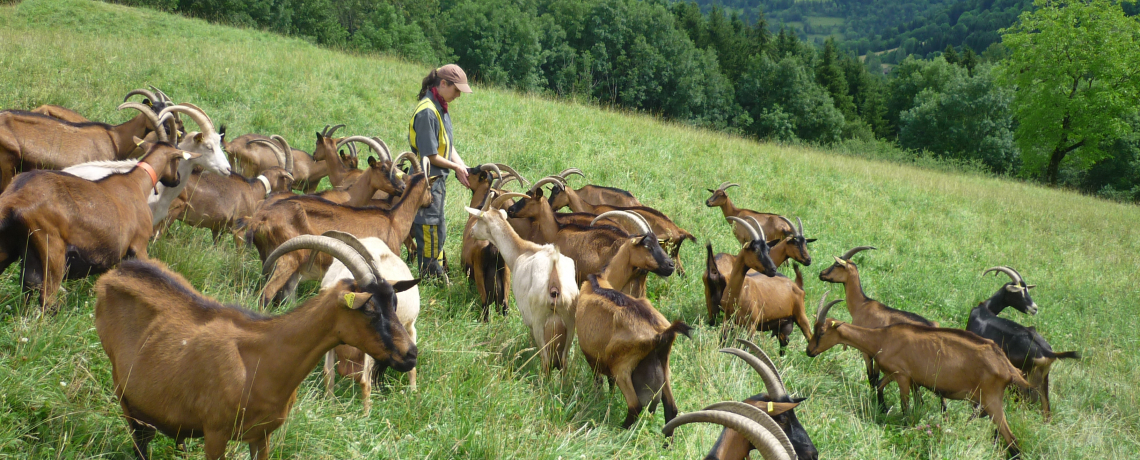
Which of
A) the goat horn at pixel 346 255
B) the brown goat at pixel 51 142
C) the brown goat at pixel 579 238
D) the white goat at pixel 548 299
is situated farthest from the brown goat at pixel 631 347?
the brown goat at pixel 51 142

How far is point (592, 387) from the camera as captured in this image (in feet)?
17.6

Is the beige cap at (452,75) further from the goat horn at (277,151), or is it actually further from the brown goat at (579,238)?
the goat horn at (277,151)

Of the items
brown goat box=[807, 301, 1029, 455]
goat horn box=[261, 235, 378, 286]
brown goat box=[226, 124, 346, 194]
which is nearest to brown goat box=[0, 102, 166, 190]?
brown goat box=[226, 124, 346, 194]

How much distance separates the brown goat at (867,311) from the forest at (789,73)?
2887cm

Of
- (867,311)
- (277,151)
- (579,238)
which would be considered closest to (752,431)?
(579,238)

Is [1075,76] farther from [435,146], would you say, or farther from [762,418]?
[762,418]

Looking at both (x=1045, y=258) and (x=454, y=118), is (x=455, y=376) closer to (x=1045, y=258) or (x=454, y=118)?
(x=454, y=118)

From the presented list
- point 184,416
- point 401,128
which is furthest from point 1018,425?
point 401,128

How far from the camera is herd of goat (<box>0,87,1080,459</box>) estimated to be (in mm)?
3252

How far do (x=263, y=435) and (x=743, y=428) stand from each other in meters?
2.42

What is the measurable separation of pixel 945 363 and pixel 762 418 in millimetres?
3868

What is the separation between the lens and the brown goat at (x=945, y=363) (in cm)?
632

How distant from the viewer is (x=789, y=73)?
57312 millimetres

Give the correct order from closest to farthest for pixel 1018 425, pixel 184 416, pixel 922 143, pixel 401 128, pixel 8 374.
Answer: pixel 184 416 → pixel 8 374 → pixel 1018 425 → pixel 401 128 → pixel 922 143
